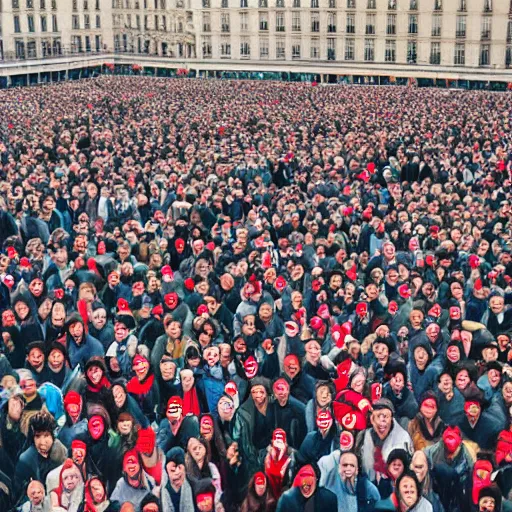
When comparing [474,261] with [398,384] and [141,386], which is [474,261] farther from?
[141,386]

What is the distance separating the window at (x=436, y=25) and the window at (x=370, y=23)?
536 centimetres

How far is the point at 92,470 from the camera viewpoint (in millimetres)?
9789

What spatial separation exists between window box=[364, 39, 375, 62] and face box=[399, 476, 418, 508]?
76.0m

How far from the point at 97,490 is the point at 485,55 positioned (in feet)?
241

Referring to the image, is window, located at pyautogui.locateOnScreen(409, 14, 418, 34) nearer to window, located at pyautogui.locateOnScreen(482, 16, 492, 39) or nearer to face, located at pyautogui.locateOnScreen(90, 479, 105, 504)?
window, located at pyautogui.locateOnScreen(482, 16, 492, 39)

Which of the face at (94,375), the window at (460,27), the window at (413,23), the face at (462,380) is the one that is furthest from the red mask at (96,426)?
the window at (413,23)

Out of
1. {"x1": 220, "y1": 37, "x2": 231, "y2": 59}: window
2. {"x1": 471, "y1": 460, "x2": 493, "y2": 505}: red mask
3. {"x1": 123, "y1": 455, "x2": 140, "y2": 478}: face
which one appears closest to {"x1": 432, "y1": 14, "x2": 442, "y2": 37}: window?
{"x1": 220, "y1": 37, "x2": 231, "y2": 59}: window

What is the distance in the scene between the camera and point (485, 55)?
77625 mm

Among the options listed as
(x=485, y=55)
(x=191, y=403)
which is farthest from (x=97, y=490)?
(x=485, y=55)

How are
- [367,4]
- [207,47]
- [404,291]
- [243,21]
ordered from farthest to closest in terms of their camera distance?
[207,47] < [243,21] < [367,4] < [404,291]

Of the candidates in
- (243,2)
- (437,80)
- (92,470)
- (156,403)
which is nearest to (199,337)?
(156,403)

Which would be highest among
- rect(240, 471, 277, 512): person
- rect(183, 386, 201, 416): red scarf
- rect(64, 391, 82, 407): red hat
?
rect(64, 391, 82, 407): red hat

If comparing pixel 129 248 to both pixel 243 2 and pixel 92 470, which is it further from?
pixel 243 2

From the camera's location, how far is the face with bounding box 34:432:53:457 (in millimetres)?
9695
